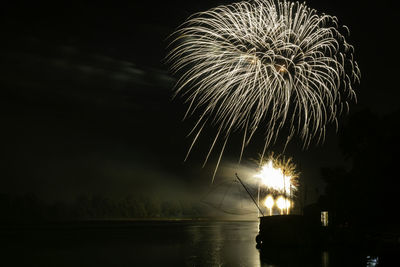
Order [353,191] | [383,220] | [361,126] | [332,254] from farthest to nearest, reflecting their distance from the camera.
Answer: [361,126] → [353,191] → [383,220] → [332,254]

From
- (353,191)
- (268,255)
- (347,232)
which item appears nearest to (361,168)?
(353,191)

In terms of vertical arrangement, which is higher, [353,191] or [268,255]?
[353,191]

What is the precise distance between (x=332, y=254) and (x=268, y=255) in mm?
6911

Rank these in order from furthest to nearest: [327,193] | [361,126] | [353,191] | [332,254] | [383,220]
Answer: [327,193]
[361,126]
[353,191]
[383,220]
[332,254]

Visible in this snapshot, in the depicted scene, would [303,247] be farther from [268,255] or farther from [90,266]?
[90,266]

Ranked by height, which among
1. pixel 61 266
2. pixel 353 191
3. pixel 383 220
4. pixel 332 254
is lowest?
pixel 61 266

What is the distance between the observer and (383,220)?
4834cm

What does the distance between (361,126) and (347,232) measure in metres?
14.0

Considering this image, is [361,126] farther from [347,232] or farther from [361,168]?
[347,232]

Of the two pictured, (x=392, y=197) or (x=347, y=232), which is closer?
(x=392, y=197)

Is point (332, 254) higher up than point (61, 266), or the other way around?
point (332, 254)

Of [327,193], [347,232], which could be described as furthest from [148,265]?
[327,193]

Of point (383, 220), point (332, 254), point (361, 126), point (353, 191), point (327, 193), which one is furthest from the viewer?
point (327, 193)

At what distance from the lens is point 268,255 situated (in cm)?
4772
